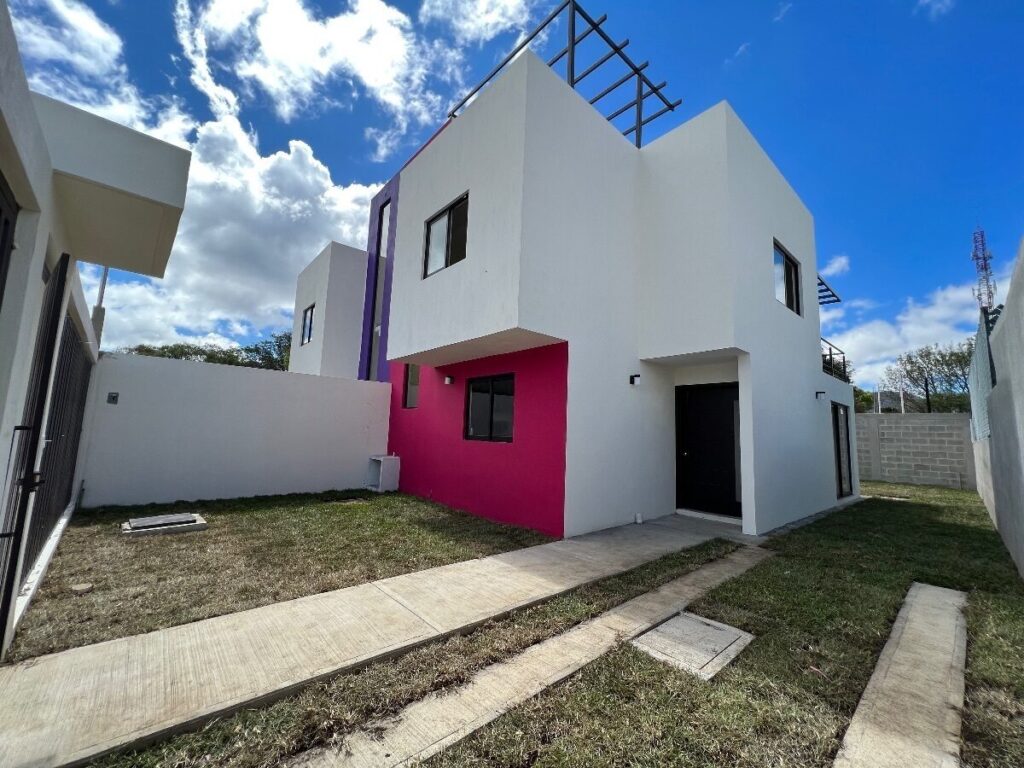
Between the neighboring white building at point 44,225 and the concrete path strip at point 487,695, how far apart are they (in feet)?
7.85

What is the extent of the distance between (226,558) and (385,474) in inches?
199

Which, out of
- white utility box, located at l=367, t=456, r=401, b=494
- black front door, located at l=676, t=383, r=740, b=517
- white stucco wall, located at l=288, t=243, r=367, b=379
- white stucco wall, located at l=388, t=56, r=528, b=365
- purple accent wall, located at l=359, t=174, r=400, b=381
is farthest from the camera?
white stucco wall, located at l=288, t=243, r=367, b=379

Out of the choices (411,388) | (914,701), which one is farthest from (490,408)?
(914,701)

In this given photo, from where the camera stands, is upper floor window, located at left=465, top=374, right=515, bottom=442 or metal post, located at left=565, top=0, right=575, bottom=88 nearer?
upper floor window, located at left=465, top=374, right=515, bottom=442

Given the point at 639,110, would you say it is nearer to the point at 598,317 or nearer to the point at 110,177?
the point at 598,317

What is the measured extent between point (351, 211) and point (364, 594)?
13534mm

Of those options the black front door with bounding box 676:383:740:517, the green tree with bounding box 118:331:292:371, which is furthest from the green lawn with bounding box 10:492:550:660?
the green tree with bounding box 118:331:292:371

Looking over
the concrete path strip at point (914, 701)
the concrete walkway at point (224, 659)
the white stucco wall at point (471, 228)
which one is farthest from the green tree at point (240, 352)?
the concrete path strip at point (914, 701)

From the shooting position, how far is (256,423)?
28.2 ft

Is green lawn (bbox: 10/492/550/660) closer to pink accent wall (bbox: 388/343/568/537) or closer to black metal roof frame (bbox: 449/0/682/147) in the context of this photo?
pink accent wall (bbox: 388/343/568/537)

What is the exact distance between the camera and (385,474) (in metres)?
9.63

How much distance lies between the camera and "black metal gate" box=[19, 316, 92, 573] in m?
3.75

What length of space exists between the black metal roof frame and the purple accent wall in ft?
12.9

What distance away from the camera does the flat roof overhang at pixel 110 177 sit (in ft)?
7.75
